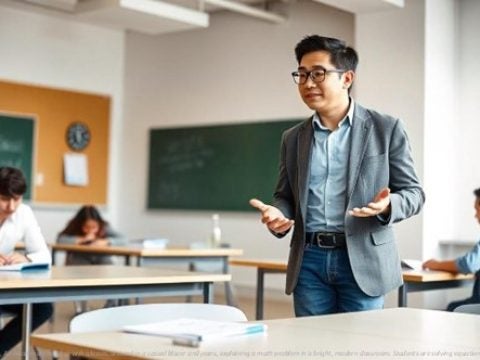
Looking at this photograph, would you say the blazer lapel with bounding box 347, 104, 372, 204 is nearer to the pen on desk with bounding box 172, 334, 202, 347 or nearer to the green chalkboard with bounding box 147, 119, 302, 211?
the pen on desk with bounding box 172, 334, 202, 347

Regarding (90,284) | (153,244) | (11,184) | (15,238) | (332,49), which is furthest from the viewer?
(153,244)

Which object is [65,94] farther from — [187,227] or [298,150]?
[298,150]

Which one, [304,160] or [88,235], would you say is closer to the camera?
[304,160]

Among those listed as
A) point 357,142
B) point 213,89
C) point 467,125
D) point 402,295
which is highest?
point 213,89

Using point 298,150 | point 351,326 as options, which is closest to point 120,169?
point 298,150

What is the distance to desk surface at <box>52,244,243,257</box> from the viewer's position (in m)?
5.86

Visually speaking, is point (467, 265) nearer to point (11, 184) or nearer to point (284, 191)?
point (284, 191)

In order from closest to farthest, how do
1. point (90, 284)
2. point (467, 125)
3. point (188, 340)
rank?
1. point (188, 340)
2. point (90, 284)
3. point (467, 125)

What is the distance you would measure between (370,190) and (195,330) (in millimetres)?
1130

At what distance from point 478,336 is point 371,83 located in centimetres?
564

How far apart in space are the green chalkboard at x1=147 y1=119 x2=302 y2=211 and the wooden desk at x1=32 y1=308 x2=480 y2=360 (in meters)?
6.50

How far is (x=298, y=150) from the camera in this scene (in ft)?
9.16

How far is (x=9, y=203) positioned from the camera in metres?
4.20

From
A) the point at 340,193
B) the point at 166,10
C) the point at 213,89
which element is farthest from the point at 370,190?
the point at 213,89
